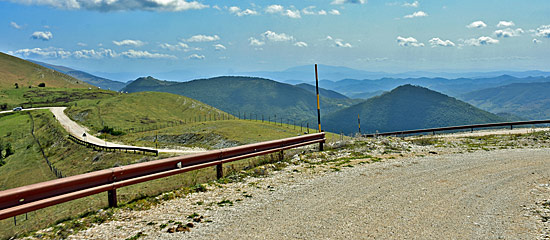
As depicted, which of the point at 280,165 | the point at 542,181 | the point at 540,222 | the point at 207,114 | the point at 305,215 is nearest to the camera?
the point at 540,222

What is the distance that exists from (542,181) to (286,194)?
7804 mm

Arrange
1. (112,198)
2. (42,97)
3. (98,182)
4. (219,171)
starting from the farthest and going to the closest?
(42,97) → (219,171) → (112,198) → (98,182)

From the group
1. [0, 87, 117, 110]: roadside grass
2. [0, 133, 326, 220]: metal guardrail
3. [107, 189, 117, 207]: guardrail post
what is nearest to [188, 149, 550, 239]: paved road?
[0, 133, 326, 220]: metal guardrail

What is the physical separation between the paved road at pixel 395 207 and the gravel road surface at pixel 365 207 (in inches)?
0.8

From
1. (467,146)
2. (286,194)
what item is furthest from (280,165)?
(467,146)

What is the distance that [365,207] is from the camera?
8.61 metres

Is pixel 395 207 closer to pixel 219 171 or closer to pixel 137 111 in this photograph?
pixel 219 171

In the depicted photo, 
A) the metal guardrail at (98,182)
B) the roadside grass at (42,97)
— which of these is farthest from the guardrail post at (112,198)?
the roadside grass at (42,97)

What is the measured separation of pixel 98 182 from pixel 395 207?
7076mm

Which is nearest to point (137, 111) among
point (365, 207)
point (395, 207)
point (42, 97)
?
point (42, 97)

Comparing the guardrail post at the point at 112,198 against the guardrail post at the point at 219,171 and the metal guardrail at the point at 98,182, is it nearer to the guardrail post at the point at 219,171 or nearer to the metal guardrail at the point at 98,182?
the metal guardrail at the point at 98,182

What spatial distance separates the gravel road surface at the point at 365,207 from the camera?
7105 millimetres

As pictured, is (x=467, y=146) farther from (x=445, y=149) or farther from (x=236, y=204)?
(x=236, y=204)

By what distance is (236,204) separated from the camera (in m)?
9.09
